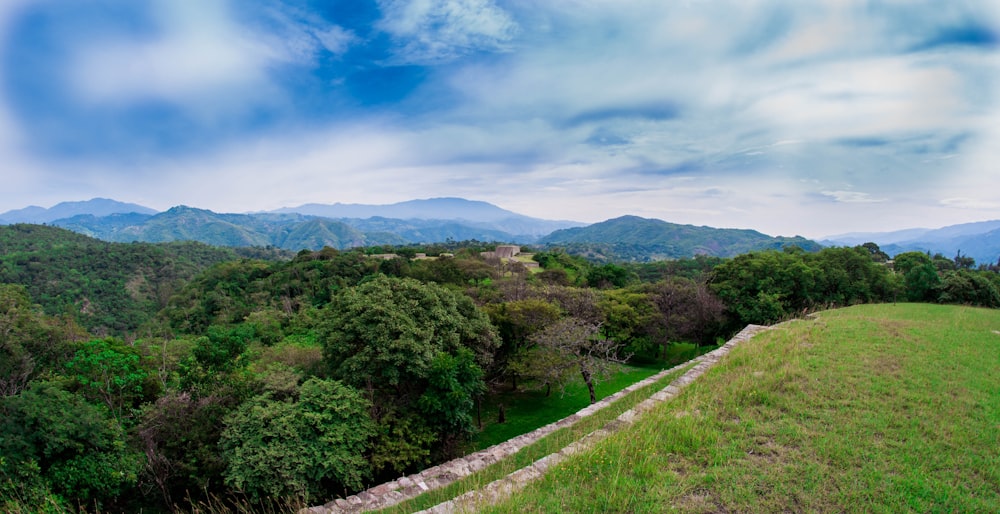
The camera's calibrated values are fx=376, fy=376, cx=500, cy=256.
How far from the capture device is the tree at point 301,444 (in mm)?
7977

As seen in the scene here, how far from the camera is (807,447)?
4262 millimetres

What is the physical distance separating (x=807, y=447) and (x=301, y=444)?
929 centimetres

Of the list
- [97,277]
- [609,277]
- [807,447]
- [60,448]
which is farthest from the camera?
[97,277]

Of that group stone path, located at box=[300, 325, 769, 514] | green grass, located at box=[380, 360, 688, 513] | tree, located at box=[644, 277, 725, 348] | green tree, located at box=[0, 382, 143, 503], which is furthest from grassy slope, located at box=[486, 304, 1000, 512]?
tree, located at box=[644, 277, 725, 348]

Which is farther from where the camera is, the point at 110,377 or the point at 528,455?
the point at 110,377

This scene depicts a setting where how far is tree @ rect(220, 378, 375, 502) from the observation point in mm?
7977

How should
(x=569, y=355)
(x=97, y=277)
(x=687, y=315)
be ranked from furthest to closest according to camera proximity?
(x=97, y=277) → (x=687, y=315) → (x=569, y=355)

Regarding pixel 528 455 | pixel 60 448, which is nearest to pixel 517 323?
pixel 528 455

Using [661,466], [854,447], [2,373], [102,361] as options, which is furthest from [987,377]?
[2,373]

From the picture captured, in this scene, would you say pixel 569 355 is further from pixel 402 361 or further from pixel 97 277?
pixel 97 277

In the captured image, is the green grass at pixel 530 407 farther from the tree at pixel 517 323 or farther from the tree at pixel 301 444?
the tree at pixel 301 444

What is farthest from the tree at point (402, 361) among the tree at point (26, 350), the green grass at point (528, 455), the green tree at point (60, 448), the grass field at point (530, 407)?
the tree at point (26, 350)

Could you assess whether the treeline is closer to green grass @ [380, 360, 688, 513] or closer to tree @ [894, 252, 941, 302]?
tree @ [894, 252, 941, 302]

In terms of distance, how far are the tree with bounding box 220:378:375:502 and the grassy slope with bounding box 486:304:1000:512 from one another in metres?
6.49
